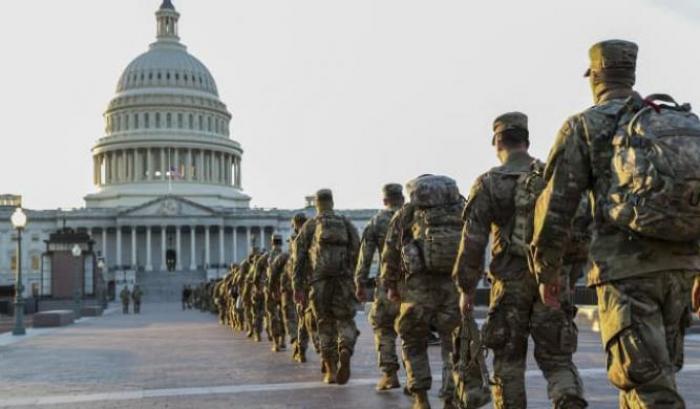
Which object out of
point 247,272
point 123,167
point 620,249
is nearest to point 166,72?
point 123,167

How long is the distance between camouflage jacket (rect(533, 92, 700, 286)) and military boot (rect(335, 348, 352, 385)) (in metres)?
6.71

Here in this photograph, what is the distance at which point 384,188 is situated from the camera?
12773mm

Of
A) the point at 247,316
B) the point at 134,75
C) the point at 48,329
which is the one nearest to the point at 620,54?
the point at 247,316

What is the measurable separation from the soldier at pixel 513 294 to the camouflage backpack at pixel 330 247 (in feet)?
17.1

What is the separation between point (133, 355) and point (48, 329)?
14.8m

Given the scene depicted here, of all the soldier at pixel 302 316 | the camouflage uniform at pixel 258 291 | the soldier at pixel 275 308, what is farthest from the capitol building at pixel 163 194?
the soldier at pixel 302 316

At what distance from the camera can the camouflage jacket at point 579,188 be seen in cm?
564

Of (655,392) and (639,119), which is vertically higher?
(639,119)

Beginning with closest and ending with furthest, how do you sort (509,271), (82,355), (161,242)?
1. (509,271)
2. (82,355)
3. (161,242)

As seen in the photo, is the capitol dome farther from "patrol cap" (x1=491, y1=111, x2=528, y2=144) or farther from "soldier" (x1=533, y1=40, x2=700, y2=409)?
"soldier" (x1=533, y1=40, x2=700, y2=409)

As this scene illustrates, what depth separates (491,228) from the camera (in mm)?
7812

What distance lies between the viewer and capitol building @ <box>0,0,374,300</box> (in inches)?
Result: 5231

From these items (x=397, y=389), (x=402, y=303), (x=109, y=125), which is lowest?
(x=397, y=389)

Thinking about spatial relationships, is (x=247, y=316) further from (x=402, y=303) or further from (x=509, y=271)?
(x=509, y=271)
